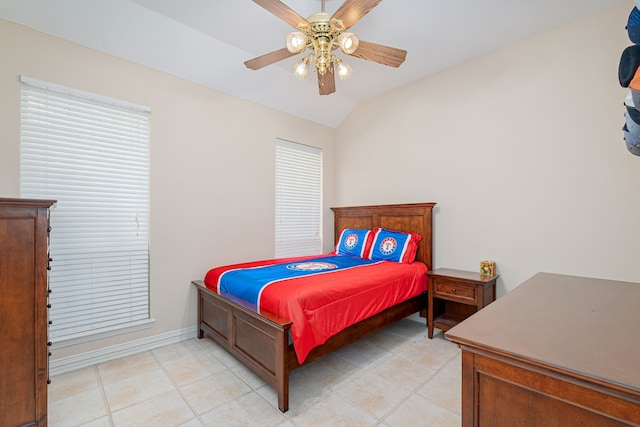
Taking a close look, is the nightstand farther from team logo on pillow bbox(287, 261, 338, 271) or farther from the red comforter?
team logo on pillow bbox(287, 261, 338, 271)

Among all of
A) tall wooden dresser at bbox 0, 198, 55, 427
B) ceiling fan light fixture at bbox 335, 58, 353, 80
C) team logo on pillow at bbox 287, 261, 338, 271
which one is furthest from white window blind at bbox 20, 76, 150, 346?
ceiling fan light fixture at bbox 335, 58, 353, 80

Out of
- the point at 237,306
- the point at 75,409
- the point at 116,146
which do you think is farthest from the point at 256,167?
the point at 75,409

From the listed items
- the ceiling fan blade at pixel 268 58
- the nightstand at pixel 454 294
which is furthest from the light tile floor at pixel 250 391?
the ceiling fan blade at pixel 268 58

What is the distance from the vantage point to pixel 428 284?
2.96 meters

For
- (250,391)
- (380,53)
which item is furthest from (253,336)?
(380,53)

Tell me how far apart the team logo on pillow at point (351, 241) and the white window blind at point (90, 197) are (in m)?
2.30

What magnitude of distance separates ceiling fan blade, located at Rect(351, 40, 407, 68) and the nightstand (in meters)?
2.03

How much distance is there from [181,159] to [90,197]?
84 cm

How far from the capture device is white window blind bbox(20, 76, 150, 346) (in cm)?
221

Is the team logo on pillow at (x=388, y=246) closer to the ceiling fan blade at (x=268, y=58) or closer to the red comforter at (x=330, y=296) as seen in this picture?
the red comforter at (x=330, y=296)

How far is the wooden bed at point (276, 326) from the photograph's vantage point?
1.84 meters

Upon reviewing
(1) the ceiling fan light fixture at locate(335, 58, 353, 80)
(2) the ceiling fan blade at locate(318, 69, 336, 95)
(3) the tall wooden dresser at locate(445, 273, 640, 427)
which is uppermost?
(1) the ceiling fan light fixture at locate(335, 58, 353, 80)

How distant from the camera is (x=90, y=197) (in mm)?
2387

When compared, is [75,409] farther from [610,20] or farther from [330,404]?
[610,20]
